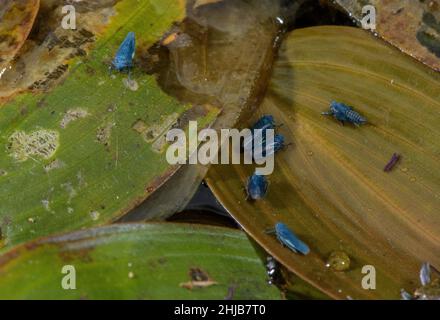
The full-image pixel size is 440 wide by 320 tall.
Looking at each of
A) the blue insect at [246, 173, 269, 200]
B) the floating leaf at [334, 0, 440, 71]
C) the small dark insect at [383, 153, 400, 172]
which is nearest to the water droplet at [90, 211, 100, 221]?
the blue insect at [246, 173, 269, 200]

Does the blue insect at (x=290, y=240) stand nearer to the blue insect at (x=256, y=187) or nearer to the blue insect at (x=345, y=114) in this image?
the blue insect at (x=256, y=187)

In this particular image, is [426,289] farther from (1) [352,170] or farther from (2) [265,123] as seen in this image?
(2) [265,123]

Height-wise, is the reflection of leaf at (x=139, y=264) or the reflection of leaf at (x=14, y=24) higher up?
the reflection of leaf at (x=14, y=24)

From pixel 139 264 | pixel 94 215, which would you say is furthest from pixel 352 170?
pixel 94 215

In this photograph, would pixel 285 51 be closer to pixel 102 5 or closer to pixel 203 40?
pixel 203 40

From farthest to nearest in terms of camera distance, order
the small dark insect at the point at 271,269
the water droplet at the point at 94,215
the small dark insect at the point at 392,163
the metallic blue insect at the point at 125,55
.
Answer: the metallic blue insect at the point at 125,55, the small dark insect at the point at 392,163, the water droplet at the point at 94,215, the small dark insect at the point at 271,269

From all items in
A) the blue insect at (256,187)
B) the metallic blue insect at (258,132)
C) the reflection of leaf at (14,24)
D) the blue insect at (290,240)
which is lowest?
the blue insect at (290,240)

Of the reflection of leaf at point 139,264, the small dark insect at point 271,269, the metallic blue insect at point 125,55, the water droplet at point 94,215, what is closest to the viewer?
the reflection of leaf at point 139,264

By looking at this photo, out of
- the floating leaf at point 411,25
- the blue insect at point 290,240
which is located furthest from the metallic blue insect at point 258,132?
the floating leaf at point 411,25
